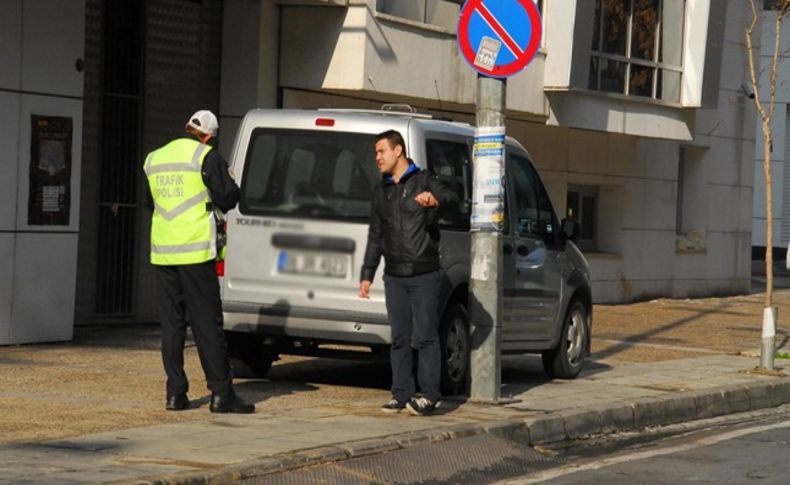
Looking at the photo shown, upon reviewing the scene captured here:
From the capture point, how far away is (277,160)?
12.1 m

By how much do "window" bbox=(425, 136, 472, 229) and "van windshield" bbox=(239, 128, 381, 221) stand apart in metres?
0.53

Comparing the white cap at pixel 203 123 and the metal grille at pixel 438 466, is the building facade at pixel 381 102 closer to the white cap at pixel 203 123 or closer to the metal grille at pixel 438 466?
the white cap at pixel 203 123

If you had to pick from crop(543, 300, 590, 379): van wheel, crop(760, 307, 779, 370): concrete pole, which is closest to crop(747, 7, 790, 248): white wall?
crop(760, 307, 779, 370): concrete pole

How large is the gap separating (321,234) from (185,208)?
4.80 ft

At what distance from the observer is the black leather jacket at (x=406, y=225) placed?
36.1 feet

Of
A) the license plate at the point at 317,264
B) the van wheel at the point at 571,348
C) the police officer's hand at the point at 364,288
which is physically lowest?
the van wheel at the point at 571,348

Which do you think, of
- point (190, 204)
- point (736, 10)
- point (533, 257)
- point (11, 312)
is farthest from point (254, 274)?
point (736, 10)

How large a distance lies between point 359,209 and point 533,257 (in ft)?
6.93

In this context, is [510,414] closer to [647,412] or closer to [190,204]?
[647,412]

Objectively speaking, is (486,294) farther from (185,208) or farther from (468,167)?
(185,208)

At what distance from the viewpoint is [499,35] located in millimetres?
12070

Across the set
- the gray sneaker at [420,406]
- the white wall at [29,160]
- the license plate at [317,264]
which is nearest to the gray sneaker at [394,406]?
the gray sneaker at [420,406]

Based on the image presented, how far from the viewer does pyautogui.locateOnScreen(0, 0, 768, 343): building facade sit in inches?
596

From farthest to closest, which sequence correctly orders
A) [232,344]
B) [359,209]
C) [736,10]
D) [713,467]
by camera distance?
[736,10]
[232,344]
[359,209]
[713,467]
